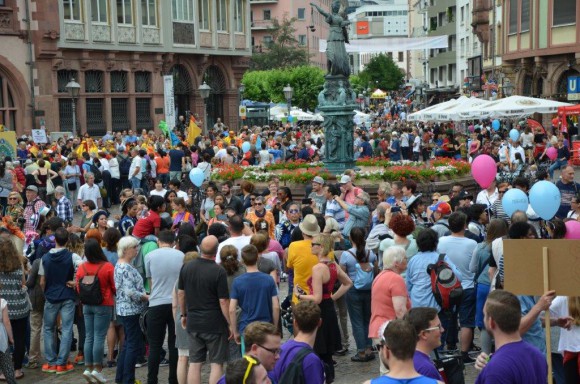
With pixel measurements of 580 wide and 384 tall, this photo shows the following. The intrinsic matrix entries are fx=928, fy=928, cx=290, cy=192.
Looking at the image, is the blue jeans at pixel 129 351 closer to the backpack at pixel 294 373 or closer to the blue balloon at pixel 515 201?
the backpack at pixel 294 373

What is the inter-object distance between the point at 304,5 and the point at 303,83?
36264 millimetres

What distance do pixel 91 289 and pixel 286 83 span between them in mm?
54484

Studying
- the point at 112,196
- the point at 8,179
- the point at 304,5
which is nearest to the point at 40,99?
the point at 112,196

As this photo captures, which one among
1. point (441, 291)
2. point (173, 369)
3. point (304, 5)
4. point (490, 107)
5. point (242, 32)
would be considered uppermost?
point (304, 5)

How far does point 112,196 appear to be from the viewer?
24.8 metres

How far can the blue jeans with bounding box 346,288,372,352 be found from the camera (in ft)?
33.9

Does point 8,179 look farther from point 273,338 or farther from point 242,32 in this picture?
point 242,32

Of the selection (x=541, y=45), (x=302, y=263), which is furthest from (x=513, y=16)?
(x=302, y=263)

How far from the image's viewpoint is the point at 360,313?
10352mm

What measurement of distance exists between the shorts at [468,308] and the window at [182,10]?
35.3m

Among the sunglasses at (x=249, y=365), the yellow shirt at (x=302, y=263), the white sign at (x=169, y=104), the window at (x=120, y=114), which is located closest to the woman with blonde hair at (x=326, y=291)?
the yellow shirt at (x=302, y=263)

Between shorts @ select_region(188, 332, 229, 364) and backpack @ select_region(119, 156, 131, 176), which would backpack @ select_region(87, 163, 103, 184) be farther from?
shorts @ select_region(188, 332, 229, 364)

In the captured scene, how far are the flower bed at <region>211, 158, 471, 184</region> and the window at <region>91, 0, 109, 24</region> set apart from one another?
18590mm

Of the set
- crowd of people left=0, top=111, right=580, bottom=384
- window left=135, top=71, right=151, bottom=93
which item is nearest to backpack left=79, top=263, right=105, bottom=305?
crowd of people left=0, top=111, right=580, bottom=384
